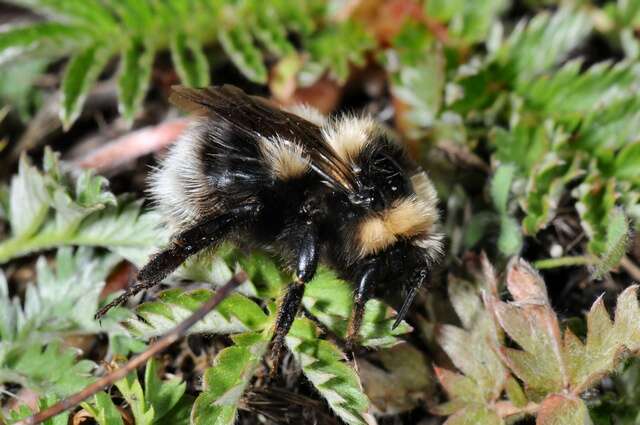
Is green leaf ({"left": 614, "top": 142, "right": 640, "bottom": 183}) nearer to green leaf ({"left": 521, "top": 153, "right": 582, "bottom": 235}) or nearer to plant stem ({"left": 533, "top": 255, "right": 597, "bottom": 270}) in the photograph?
green leaf ({"left": 521, "top": 153, "right": 582, "bottom": 235})

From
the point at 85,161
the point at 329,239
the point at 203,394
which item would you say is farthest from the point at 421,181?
the point at 85,161

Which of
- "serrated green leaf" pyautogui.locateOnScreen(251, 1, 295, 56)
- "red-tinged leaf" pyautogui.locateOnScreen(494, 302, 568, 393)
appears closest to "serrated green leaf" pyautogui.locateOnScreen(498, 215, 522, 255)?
"red-tinged leaf" pyautogui.locateOnScreen(494, 302, 568, 393)

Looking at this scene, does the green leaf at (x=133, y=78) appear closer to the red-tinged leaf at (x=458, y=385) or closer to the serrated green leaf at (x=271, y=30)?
the serrated green leaf at (x=271, y=30)

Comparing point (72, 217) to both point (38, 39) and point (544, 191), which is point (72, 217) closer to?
point (38, 39)

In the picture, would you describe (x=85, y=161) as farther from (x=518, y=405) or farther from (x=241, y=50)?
(x=518, y=405)

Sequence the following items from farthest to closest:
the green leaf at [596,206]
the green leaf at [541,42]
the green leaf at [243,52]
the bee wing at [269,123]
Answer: the green leaf at [541,42] < the green leaf at [243,52] < the green leaf at [596,206] < the bee wing at [269,123]

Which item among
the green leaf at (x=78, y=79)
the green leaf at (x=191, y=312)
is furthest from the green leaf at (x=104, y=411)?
the green leaf at (x=78, y=79)

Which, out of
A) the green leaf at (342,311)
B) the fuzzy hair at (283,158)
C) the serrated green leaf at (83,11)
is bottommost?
the green leaf at (342,311)
